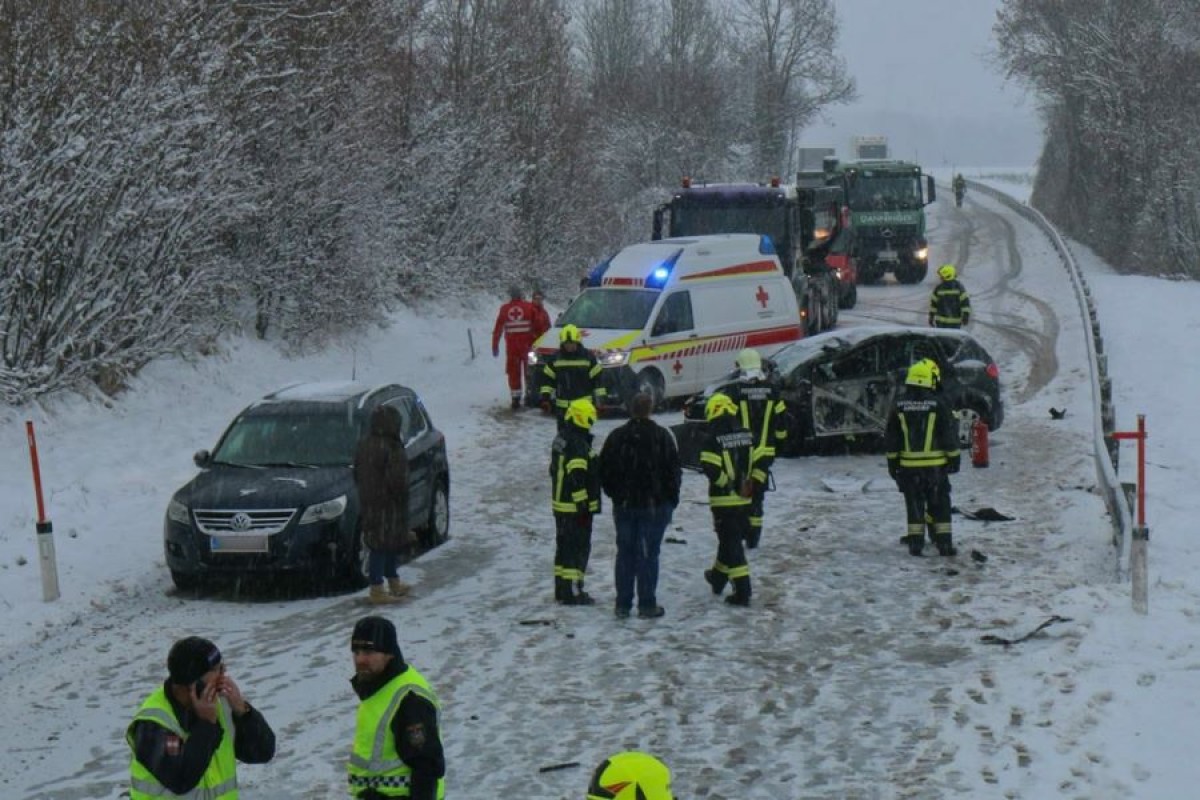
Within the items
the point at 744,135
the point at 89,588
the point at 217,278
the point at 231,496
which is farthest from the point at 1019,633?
the point at 744,135

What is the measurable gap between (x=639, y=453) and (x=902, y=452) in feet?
10.8

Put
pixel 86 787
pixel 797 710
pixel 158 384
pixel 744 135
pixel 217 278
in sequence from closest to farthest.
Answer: pixel 86 787 → pixel 797 710 → pixel 158 384 → pixel 217 278 → pixel 744 135

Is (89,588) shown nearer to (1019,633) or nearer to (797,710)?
(797,710)

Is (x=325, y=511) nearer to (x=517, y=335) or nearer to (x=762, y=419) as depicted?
(x=762, y=419)

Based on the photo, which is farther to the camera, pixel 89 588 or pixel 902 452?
pixel 902 452

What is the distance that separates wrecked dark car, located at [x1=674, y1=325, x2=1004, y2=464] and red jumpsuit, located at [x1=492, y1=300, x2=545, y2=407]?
14.8 ft

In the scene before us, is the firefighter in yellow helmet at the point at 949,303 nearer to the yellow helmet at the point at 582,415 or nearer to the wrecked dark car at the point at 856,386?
the wrecked dark car at the point at 856,386

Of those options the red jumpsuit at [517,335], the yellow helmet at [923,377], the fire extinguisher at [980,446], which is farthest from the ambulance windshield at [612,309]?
the yellow helmet at [923,377]

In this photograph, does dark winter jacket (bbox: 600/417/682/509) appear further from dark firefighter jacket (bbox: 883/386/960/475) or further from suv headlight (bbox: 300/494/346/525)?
dark firefighter jacket (bbox: 883/386/960/475)

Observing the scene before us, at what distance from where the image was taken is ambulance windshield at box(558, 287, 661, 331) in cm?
2234

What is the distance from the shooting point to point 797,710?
9578mm

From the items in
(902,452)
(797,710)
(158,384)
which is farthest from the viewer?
(158,384)

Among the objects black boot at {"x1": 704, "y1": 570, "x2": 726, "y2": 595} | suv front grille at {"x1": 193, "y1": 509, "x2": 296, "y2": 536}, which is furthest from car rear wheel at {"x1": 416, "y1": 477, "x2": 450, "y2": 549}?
black boot at {"x1": 704, "y1": 570, "x2": 726, "y2": 595}

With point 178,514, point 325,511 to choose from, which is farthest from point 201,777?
point 178,514
